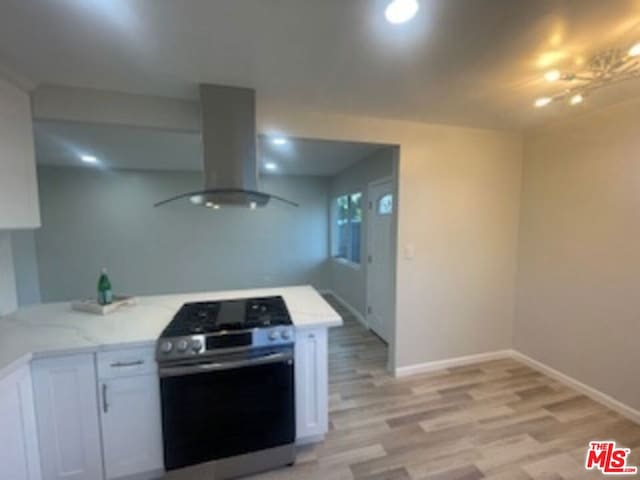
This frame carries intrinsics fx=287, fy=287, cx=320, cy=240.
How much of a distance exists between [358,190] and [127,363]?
3688mm

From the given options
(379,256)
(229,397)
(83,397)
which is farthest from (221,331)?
(379,256)

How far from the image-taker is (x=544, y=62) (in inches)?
66.4

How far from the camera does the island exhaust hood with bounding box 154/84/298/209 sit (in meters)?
1.93

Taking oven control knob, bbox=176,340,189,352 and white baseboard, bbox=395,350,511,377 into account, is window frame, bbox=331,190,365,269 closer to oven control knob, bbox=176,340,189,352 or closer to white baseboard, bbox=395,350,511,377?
white baseboard, bbox=395,350,511,377

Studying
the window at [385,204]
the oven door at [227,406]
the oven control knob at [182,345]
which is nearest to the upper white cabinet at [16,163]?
the oven control knob at [182,345]

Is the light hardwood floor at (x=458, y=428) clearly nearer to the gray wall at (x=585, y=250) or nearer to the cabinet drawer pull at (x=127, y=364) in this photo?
the gray wall at (x=585, y=250)

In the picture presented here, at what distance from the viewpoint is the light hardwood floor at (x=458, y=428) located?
182 centimetres

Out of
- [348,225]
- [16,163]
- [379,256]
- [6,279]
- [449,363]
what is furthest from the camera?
[348,225]

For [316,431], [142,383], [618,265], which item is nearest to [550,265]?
[618,265]

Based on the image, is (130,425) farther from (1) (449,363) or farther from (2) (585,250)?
(2) (585,250)

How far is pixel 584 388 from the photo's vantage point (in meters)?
2.56

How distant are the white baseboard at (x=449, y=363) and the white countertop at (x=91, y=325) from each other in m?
1.37

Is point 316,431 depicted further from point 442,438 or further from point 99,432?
point 99,432

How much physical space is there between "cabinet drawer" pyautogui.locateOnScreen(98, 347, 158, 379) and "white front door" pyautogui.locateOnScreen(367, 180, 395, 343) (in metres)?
2.64
